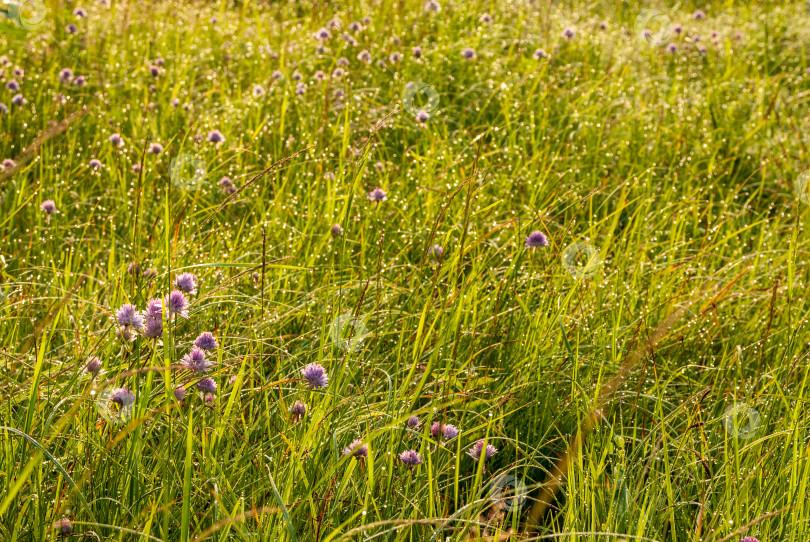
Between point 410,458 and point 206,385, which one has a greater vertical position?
point 206,385

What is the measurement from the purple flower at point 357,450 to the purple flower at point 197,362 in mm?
342

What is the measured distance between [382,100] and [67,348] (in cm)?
221

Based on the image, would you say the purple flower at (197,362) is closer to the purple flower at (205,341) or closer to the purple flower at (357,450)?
the purple flower at (205,341)

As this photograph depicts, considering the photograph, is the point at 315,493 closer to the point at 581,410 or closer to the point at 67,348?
the point at 581,410

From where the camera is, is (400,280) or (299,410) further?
(400,280)

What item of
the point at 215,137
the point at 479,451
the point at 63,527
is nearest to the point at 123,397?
the point at 63,527

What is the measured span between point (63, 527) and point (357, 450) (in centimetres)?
56

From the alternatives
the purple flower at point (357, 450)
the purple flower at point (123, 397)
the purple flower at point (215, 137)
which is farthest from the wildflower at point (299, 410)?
the purple flower at point (215, 137)

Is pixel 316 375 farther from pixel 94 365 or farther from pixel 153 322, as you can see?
pixel 94 365

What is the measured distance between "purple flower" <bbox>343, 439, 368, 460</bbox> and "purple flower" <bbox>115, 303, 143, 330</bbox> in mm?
517

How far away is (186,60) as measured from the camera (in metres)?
4.04

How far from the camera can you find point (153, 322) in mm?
1484

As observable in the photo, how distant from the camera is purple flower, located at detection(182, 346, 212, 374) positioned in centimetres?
150

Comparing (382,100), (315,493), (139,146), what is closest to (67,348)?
(315,493)
